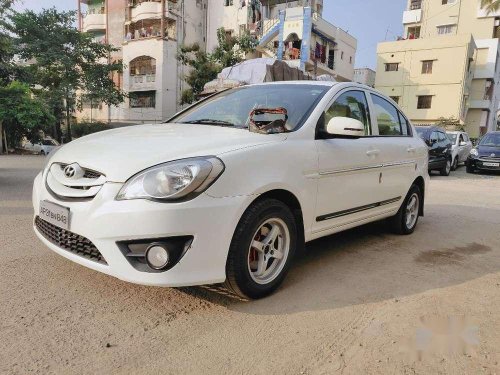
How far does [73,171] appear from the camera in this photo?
2.57 metres

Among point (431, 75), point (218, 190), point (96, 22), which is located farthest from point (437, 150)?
point (96, 22)

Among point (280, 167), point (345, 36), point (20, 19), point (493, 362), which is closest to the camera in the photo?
point (493, 362)

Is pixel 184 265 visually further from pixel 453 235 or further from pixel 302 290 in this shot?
pixel 453 235

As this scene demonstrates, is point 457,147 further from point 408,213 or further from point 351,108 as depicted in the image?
point 351,108

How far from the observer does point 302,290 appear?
3.06m

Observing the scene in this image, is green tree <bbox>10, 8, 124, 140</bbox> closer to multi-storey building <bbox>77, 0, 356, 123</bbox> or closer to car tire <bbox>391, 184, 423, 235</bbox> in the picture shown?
multi-storey building <bbox>77, 0, 356, 123</bbox>

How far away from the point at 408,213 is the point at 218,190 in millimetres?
3304

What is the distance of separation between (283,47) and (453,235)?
24.9 meters

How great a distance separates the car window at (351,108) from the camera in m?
3.46

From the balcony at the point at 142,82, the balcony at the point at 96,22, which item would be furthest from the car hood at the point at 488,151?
the balcony at the point at 96,22

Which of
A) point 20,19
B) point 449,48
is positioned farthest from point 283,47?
point 20,19

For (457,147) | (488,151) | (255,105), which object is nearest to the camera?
(255,105)

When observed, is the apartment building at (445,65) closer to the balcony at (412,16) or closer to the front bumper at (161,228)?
the balcony at (412,16)

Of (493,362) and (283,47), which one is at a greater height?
(283,47)
